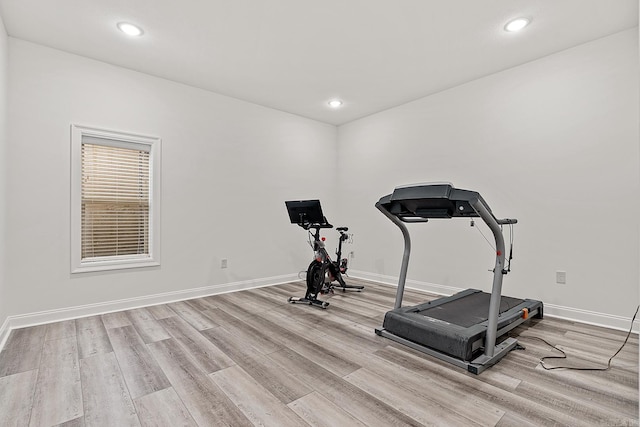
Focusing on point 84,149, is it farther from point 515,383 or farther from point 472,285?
point 472,285

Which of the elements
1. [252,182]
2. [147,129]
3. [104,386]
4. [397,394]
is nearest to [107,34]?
[147,129]

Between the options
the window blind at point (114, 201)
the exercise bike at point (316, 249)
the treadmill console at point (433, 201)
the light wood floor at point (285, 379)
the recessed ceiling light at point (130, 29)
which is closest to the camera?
the light wood floor at point (285, 379)

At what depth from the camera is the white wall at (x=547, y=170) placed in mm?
2939

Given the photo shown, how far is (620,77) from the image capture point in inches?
116

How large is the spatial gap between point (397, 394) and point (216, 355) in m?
1.35

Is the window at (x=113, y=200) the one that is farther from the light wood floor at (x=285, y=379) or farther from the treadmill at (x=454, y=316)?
the treadmill at (x=454, y=316)

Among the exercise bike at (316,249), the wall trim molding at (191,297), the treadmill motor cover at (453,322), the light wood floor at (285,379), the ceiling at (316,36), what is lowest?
the light wood floor at (285,379)

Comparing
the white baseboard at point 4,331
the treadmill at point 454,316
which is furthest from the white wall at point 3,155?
the treadmill at point 454,316

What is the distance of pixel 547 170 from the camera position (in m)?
3.36

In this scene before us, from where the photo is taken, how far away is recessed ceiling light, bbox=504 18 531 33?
9.05ft

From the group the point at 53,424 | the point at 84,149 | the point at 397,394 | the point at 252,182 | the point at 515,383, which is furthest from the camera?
the point at 252,182

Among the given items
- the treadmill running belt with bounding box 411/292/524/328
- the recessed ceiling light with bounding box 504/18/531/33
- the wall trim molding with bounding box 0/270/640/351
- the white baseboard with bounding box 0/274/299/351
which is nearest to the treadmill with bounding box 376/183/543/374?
the treadmill running belt with bounding box 411/292/524/328

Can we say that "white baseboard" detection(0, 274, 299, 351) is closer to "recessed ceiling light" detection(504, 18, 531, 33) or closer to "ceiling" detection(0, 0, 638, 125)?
"ceiling" detection(0, 0, 638, 125)

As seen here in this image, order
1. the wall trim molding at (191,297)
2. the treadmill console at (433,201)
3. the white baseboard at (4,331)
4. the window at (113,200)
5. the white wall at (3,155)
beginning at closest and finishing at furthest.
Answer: the treadmill console at (433,201), the white baseboard at (4,331), the white wall at (3,155), the wall trim molding at (191,297), the window at (113,200)
